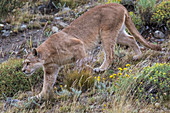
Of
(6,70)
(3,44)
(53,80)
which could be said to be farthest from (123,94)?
(3,44)

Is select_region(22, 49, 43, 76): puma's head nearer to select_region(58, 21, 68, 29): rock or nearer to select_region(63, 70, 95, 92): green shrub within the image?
select_region(63, 70, 95, 92): green shrub

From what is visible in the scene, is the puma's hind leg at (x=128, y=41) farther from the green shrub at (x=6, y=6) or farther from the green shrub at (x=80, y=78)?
the green shrub at (x=6, y=6)

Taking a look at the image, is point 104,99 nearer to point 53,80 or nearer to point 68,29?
point 53,80

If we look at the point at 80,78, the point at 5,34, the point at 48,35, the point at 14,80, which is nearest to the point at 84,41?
the point at 80,78

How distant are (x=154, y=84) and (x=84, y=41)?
1.94 m

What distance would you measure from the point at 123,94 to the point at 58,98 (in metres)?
1.27

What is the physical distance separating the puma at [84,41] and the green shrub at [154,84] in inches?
49.7

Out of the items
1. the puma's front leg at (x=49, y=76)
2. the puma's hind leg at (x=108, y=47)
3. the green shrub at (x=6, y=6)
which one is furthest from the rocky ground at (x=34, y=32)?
the puma's front leg at (x=49, y=76)

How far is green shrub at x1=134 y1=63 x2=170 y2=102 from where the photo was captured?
12.8 feet

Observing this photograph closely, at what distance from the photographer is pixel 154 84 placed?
13.4ft

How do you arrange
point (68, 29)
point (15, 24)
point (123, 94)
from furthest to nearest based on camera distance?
point (15, 24), point (68, 29), point (123, 94)

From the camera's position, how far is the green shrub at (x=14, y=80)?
204 inches

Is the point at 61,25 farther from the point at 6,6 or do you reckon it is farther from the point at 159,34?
the point at 159,34

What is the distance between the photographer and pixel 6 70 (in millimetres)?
5520
